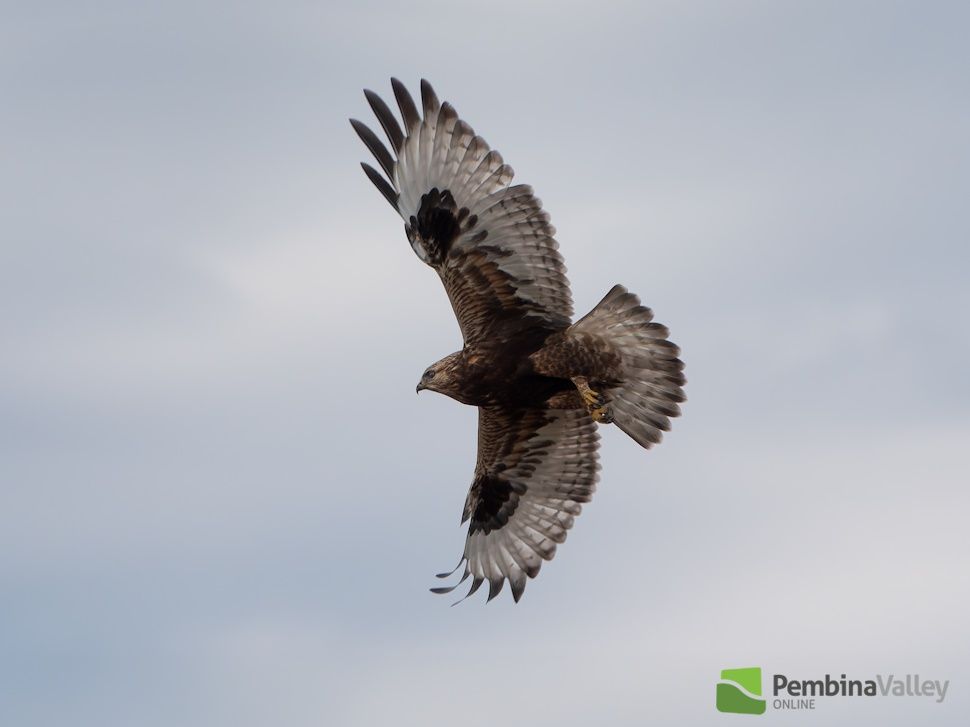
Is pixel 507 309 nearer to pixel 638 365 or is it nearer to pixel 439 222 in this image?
pixel 439 222

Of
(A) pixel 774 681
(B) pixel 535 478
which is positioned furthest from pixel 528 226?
(A) pixel 774 681

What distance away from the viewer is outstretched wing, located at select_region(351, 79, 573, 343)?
14.5 m

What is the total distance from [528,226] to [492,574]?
135 inches

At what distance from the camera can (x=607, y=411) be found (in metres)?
14.6

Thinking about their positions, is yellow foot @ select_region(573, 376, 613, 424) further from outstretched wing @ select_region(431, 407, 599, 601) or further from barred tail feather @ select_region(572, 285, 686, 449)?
outstretched wing @ select_region(431, 407, 599, 601)

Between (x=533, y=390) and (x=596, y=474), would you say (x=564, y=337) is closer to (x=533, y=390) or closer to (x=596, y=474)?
(x=533, y=390)

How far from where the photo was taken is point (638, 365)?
14.2m

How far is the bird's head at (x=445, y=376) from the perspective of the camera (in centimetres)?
1462

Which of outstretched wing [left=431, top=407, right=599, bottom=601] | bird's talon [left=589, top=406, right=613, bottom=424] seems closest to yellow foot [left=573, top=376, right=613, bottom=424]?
bird's talon [left=589, top=406, right=613, bottom=424]

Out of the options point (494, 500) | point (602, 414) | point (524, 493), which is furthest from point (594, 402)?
point (494, 500)

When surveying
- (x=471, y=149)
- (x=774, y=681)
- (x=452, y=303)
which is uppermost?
(x=471, y=149)

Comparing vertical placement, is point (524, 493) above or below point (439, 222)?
below

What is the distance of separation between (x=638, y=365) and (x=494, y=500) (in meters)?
2.39

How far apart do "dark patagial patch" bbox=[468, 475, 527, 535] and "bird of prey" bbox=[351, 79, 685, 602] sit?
0.53 m
